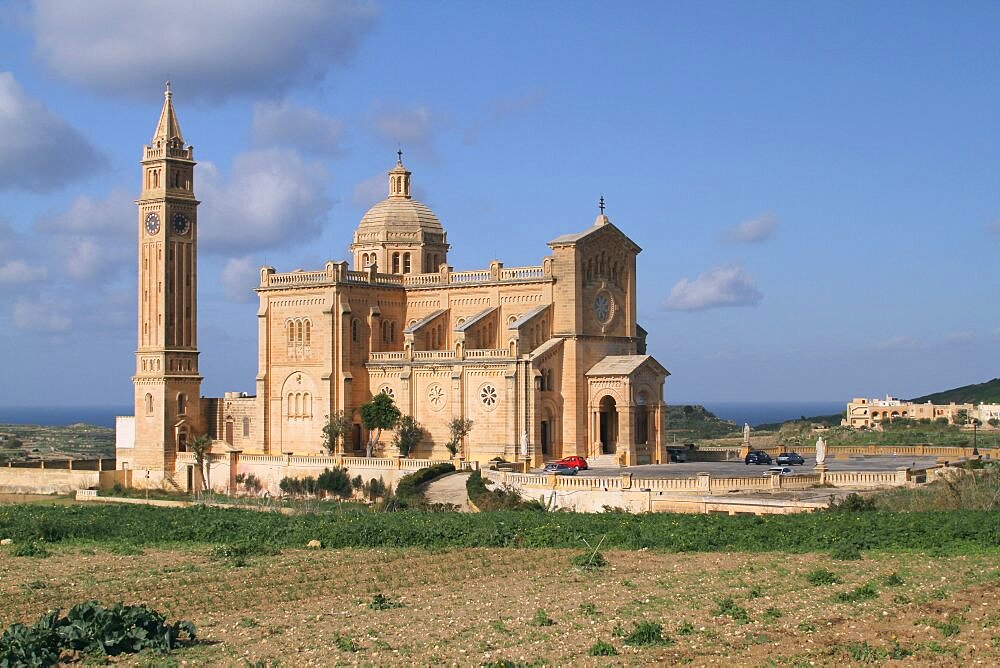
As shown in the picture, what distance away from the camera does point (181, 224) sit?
70.1 metres

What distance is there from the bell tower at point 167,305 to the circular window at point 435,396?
41.3 ft

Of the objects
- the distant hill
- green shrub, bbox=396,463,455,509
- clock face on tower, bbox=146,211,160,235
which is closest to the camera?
green shrub, bbox=396,463,455,509

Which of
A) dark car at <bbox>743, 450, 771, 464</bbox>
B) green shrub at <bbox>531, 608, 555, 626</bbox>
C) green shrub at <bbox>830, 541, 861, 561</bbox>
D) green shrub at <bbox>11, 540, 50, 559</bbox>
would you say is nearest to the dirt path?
dark car at <bbox>743, 450, 771, 464</bbox>

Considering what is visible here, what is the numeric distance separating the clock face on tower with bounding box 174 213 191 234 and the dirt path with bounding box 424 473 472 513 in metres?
20.8

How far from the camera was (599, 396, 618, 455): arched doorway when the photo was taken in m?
63.8

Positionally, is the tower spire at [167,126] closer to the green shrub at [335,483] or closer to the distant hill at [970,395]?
the green shrub at [335,483]

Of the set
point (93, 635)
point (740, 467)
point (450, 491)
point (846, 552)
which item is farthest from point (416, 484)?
point (93, 635)

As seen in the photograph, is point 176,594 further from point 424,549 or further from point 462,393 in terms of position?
point 462,393

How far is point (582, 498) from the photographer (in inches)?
1957

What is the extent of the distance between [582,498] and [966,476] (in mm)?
12865

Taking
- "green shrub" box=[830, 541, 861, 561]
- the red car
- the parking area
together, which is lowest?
"green shrub" box=[830, 541, 861, 561]

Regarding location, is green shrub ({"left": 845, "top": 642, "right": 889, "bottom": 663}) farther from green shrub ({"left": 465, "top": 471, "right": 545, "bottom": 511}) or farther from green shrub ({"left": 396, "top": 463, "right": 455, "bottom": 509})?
green shrub ({"left": 396, "top": 463, "right": 455, "bottom": 509})

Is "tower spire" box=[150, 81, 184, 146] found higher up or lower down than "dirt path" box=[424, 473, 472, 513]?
higher up

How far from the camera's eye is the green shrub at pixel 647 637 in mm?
24625
